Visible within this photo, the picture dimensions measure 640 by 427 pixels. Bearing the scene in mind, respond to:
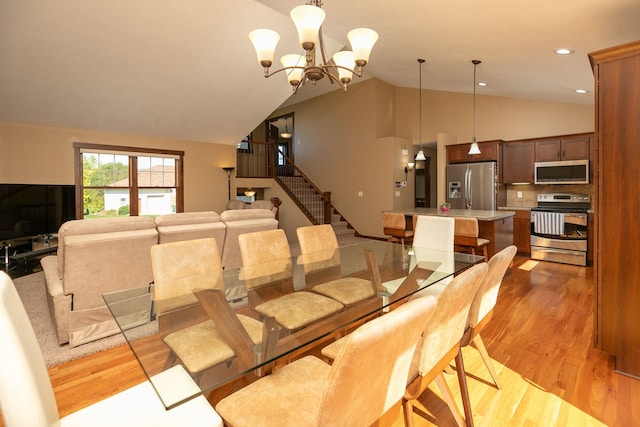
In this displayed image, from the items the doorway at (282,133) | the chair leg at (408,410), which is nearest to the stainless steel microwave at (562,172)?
the chair leg at (408,410)

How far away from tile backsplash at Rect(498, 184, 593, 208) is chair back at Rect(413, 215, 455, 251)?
3.71 metres

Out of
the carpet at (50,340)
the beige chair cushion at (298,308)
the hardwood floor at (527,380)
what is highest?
the beige chair cushion at (298,308)

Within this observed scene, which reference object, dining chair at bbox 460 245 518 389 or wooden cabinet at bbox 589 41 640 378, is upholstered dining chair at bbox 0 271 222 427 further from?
wooden cabinet at bbox 589 41 640 378

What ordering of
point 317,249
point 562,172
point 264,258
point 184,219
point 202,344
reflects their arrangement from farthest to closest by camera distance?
1. point 562,172
2. point 184,219
3. point 317,249
4. point 264,258
5. point 202,344

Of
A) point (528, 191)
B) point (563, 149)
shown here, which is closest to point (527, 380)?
point (563, 149)

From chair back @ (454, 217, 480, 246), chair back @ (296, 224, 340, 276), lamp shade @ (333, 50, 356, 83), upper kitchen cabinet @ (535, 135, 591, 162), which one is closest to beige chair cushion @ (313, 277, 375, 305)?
chair back @ (296, 224, 340, 276)

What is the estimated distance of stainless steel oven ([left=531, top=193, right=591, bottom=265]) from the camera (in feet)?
17.4

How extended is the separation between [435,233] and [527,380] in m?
1.53

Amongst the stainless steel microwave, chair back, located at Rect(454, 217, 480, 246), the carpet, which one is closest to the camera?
the carpet

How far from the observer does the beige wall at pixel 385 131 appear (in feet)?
21.1

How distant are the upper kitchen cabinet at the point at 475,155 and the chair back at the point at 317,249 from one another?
4524 mm

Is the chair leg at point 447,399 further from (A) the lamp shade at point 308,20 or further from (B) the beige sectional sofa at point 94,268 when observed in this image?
(B) the beige sectional sofa at point 94,268

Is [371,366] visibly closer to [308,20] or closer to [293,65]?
[308,20]

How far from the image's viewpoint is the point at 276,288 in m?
2.28
